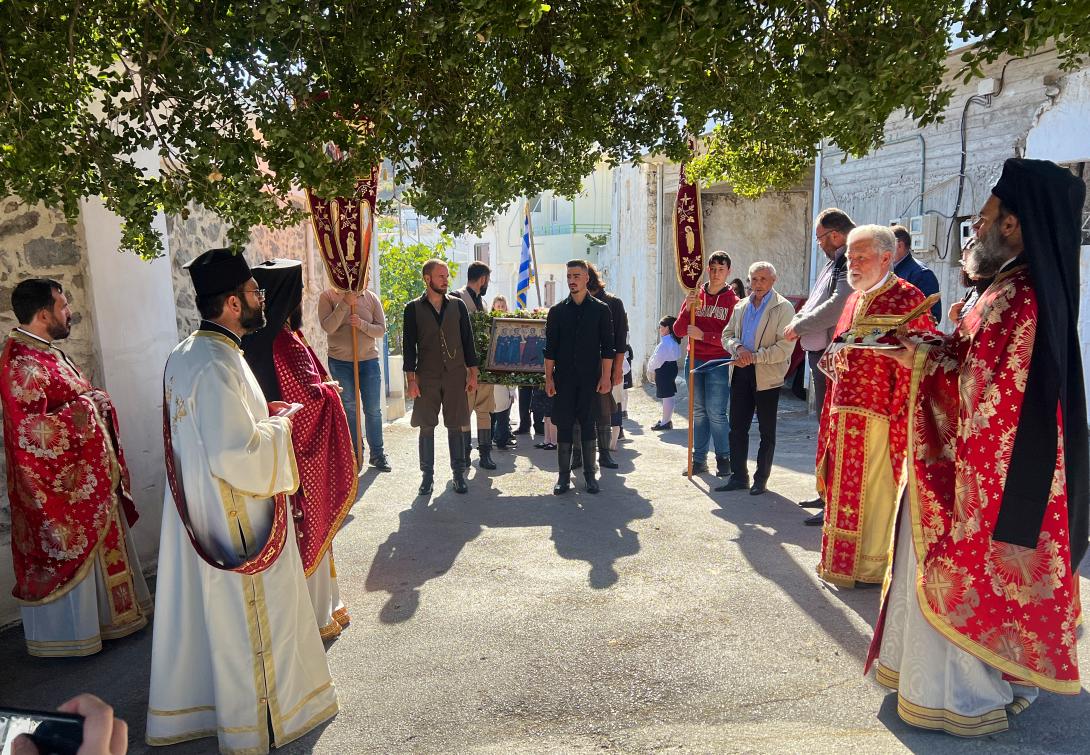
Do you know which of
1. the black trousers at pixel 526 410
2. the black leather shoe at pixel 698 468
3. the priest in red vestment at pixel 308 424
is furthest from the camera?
the black trousers at pixel 526 410

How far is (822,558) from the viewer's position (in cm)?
489

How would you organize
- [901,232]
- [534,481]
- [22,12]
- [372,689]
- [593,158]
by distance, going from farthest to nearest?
[534,481] → [901,232] → [593,158] → [372,689] → [22,12]

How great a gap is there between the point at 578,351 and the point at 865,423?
2.99 meters

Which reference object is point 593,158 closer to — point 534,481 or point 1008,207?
point 1008,207

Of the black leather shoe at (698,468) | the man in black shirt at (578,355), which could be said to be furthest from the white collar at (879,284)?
the black leather shoe at (698,468)

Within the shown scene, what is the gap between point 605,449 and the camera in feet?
26.8

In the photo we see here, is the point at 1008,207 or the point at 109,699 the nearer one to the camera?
the point at 1008,207

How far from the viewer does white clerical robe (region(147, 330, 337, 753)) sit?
10.1 feet

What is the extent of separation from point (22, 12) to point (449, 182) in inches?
75.4

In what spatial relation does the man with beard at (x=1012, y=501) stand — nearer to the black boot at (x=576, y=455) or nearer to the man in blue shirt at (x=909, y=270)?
the man in blue shirt at (x=909, y=270)

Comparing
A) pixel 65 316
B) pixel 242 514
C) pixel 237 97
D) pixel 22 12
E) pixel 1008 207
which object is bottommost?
pixel 242 514

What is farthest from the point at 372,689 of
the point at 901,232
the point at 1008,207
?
the point at 901,232

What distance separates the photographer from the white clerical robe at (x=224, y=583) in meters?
3.09

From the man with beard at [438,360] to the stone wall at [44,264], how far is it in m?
2.66
